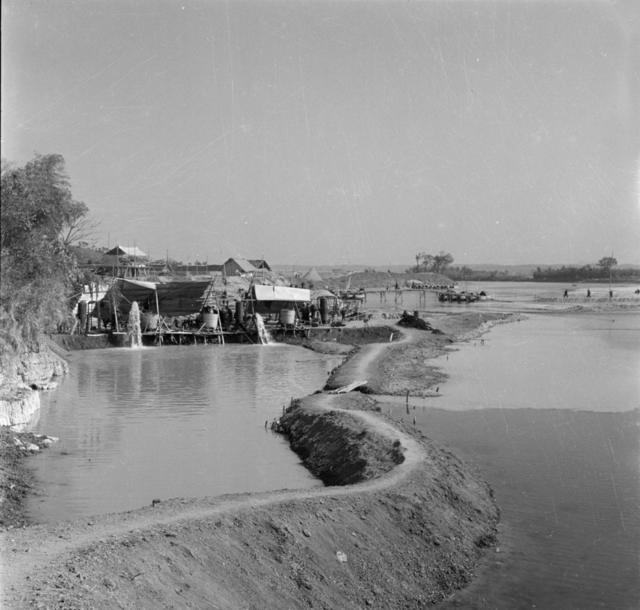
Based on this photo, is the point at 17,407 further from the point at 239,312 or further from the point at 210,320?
the point at 239,312

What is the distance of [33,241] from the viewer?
1091 cm

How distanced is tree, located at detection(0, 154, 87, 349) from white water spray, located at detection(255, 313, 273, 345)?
77.7 ft

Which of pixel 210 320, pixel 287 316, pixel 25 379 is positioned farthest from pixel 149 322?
pixel 25 379

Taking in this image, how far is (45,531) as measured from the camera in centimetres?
848

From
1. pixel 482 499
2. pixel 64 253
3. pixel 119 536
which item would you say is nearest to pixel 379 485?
pixel 482 499

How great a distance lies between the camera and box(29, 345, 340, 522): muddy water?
40.0 feet

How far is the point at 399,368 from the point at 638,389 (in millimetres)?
7759

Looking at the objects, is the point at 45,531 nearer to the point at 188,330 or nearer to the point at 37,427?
the point at 37,427

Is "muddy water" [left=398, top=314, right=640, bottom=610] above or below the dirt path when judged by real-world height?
below

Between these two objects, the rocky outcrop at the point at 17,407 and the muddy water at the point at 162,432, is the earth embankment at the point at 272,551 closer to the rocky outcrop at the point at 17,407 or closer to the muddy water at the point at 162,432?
the muddy water at the point at 162,432

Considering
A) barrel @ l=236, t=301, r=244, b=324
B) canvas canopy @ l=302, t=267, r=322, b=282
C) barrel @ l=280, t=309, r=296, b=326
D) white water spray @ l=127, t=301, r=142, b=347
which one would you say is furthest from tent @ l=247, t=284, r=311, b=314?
canvas canopy @ l=302, t=267, r=322, b=282

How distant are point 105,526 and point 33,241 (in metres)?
4.63

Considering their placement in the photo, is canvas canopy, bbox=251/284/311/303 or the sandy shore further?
canvas canopy, bbox=251/284/311/303

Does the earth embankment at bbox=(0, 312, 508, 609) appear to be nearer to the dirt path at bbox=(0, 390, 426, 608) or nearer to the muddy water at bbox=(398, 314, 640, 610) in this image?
the dirt path at bbox=(0, 390, 426, 608)
